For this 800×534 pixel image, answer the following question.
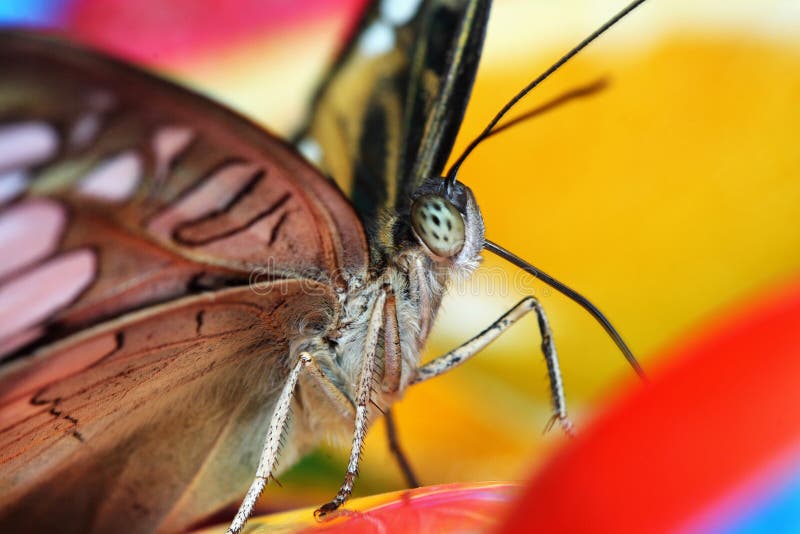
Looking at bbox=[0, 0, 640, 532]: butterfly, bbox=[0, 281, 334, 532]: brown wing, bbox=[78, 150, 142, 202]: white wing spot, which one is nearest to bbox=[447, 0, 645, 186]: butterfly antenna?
bbox=[0, 0, 640, 532]: butterfly

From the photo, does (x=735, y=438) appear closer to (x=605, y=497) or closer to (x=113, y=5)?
(x=605, y=497)

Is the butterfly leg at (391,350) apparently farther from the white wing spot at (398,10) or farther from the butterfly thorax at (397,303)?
the white wing spot at (398,10)

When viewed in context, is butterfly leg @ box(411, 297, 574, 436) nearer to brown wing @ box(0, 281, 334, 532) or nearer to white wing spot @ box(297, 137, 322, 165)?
brown wing @ box(0, 281, 334, 532)

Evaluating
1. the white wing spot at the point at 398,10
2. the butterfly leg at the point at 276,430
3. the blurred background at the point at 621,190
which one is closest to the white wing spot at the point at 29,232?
the butterfly leg at the point at 276,430

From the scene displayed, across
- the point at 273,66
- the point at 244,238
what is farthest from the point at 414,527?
the point at 273,66

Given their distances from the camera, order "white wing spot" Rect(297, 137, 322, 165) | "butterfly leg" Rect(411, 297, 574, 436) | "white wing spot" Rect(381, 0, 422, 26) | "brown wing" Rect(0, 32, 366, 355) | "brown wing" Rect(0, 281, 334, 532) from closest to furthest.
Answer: "brown wing" Rect(0, 32, 366, 355) < "brown wing" Rect(0, 281, 334, 532) < "butterfly leg" Rect(411, 297, 574, 436) < "white wing spot" Rect(381, 0, 422, 26) < "white wing spot" Rect(297, 137, 322, 165)

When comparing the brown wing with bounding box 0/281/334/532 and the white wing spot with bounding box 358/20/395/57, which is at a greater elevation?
the white wing spot with bounding box 358/20/395/57

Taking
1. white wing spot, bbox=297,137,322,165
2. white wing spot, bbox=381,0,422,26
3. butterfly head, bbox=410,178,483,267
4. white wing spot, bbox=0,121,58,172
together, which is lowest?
butterfly head, bbox=410,178,483,267
